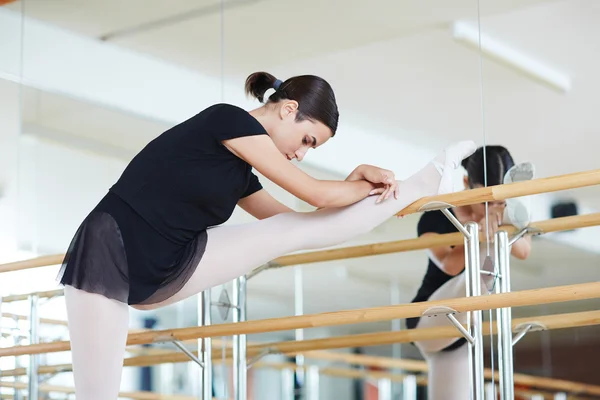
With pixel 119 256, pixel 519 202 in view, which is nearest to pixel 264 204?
pixel 119 256

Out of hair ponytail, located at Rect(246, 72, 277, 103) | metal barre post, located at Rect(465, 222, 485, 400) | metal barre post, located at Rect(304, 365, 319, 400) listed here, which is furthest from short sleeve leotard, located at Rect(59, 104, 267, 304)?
metal barre post, located at Rect(304, 365, 319, 400)

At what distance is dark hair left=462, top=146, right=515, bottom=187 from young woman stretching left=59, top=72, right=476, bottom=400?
0.97ft

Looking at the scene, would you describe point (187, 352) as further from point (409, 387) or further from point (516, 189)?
point (516, 189)

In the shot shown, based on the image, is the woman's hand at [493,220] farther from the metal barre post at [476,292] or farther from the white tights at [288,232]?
the white tights at [288,232]

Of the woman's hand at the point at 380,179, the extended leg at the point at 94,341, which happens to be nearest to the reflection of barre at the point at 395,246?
the woman's hand at the point at 380,179

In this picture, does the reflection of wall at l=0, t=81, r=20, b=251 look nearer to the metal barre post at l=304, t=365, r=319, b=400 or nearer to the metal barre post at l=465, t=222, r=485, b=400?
the metal barre post at l=304, t=365, r=319, b=400

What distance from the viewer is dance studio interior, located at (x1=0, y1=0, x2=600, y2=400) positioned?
2.51 meters

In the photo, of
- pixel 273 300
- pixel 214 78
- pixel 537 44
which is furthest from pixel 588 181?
pixel 214 78

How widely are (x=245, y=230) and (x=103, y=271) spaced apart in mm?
343

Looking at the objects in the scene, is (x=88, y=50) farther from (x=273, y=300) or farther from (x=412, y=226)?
(x=412, y=226)

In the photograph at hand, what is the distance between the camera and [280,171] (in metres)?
2.15

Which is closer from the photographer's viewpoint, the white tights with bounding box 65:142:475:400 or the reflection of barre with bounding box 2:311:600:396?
the white tights with bounding box 65:142:475:400

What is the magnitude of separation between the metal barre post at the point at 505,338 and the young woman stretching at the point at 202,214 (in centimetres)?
34

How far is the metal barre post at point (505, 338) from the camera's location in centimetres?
248
